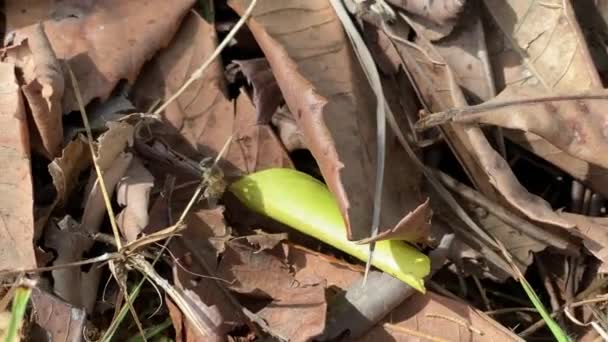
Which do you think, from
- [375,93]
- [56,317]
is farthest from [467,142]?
[56,317]

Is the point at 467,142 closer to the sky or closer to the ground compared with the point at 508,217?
closer to the sky

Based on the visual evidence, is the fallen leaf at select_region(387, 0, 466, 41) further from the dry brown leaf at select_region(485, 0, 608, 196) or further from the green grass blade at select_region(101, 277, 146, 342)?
the green grass blade at select_region(101, 277, 146, 342)

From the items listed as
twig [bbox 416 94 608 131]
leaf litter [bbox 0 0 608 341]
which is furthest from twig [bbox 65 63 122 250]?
twig [bbox 416 94 608 131]

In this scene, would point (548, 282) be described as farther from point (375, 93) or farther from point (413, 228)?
point (375, 93)

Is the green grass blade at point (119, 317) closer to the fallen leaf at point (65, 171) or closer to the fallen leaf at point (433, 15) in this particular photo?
the fallen leaf at point (65, 171)

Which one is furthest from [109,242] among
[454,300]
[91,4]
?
[454,300]

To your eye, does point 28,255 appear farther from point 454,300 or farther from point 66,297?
point 454,300
